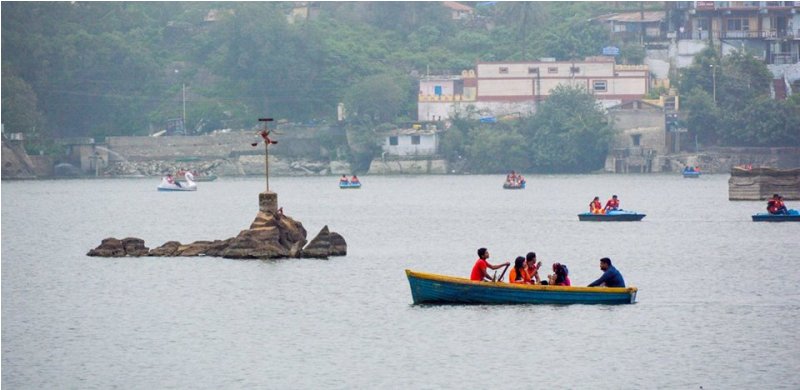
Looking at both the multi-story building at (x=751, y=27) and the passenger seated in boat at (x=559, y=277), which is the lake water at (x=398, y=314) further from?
the multi-story building at (x=751, y=27)

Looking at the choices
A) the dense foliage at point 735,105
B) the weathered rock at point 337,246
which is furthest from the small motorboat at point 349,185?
the weathered rock at point 337,246

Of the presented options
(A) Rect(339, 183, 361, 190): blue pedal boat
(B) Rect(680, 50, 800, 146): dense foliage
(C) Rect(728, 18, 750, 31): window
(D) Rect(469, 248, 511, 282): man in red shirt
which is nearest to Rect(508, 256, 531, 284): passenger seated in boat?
(D) Rect(469, 248, 511, 282): man in red shirt

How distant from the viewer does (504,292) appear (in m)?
44.1

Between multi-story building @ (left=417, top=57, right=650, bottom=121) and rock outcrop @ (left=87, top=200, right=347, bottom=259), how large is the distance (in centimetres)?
8998

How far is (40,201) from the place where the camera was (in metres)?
117

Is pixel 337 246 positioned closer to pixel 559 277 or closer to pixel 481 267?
pixel 481 267

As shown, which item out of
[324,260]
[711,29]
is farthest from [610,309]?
[711,29]

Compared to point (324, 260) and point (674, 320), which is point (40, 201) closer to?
point (324, 260)

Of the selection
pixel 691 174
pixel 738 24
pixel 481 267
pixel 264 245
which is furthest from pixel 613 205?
pixel 738 24

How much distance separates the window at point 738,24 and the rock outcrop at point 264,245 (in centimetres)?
9678

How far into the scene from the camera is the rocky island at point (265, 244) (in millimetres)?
57500

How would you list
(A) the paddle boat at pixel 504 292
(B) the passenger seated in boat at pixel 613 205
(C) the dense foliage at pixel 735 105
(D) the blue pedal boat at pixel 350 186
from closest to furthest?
(A) the paddle boat at pixel 504 292 → (B) the passenger seated in boat at pixel 613 205 → (D) the blue pedal boat at pixel 350 186 → (C) the dense foliage at pixel 735 105

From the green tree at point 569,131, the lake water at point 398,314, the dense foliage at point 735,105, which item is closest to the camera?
the lake water at point 398,314

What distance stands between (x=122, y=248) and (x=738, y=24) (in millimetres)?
100093
